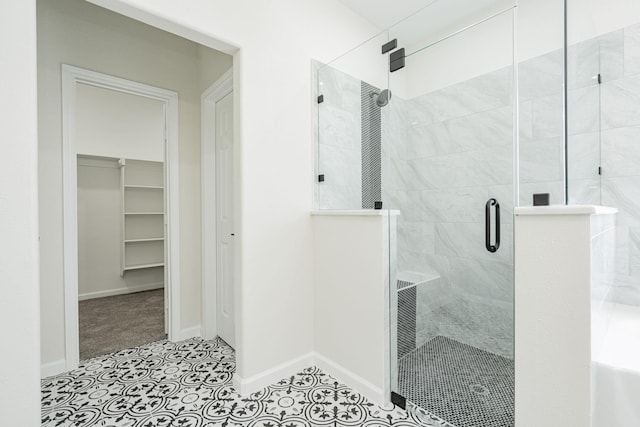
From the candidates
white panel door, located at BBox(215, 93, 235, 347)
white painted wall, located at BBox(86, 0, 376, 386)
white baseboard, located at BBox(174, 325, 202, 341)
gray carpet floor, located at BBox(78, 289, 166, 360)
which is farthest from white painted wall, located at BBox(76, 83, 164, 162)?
white baseboard, located at BBox(174, 325, 202, 341)

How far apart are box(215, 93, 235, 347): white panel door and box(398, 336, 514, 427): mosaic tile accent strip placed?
151 centimetres

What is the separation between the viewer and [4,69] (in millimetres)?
1131

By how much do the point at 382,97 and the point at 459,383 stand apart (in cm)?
189

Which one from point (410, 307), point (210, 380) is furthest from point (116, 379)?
point (410, 307)

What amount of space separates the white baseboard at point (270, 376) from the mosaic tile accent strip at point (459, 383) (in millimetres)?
690

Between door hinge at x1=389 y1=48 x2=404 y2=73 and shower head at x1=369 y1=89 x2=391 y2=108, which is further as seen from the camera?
shower head at x1=369 y1=89 x2=391 y2=108

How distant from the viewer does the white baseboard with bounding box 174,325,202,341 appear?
8.55 feet

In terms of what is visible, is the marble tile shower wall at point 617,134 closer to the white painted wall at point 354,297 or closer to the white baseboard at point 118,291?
the white painted wall at point 354,297

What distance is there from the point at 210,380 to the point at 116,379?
64 centimetres

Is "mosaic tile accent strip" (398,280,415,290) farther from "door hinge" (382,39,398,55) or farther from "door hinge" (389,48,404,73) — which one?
"door hinge" (382,39,398,55)

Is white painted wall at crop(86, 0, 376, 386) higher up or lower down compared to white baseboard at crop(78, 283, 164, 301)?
higher up

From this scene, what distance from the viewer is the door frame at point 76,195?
6.94 ft

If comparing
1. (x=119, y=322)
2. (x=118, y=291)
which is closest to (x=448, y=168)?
(x=119, y=322)

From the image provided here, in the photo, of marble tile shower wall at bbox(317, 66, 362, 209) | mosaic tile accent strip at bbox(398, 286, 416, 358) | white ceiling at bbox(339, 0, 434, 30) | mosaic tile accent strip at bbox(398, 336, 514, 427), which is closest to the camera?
mosaic tile accent strip at bbox(398, 336, 514, 427)
